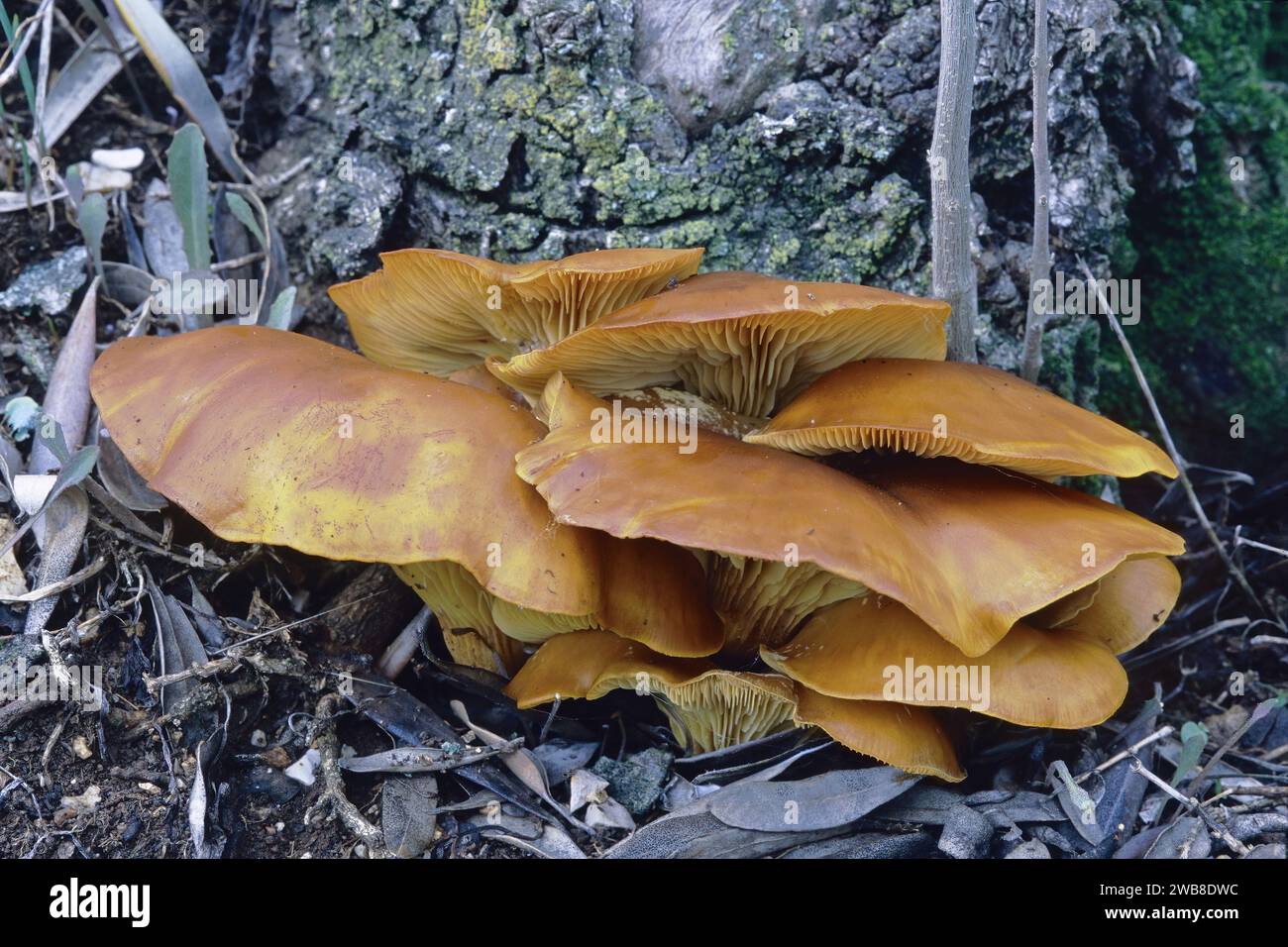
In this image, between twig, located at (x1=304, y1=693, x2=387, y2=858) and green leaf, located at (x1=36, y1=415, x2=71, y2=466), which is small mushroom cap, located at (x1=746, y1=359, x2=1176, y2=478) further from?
green leaf, located at (x1=36, y1=415, x2=71, y2=466)

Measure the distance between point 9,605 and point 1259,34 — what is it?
5.32 metres

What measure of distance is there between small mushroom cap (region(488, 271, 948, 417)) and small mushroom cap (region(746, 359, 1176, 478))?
112mm

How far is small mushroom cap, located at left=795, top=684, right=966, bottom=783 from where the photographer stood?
2.69 metres

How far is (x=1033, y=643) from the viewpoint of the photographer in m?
2.73

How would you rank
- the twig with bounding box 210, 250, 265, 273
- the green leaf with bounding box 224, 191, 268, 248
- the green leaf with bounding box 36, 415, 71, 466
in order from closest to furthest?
the green leaf with bounding box 36, 415, 71, 466 < the green leaf with bounding box 224, 191, 268, 248 < the twig with bounding box 210, 250, 265, 273

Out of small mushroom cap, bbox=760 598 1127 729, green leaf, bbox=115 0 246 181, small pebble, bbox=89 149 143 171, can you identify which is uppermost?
green leaf, bbox=115 0 246 181

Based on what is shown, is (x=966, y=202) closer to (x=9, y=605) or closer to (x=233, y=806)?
(x=233, y=806)

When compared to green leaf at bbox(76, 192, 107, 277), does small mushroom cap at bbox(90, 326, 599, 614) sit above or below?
below

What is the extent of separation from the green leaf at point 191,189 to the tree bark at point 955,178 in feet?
7.96

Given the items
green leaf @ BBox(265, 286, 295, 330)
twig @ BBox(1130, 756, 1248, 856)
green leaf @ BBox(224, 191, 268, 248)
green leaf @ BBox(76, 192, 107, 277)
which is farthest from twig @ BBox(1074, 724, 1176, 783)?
green leaf @ BBox(76, 192, 107, 277)

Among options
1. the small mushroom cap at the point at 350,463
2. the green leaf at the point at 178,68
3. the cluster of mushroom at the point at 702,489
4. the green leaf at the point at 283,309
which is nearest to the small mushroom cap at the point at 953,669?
the cluster of mushroom at the point at 702,489

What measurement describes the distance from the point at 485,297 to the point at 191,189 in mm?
1363

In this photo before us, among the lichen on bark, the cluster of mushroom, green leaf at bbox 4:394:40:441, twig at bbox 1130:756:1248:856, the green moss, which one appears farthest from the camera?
the green moss
